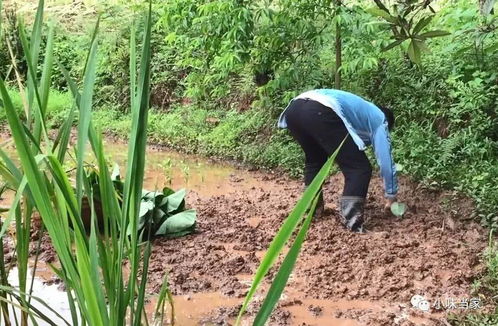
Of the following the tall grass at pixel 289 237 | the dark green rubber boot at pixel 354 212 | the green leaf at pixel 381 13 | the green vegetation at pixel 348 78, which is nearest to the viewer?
the tall grass at pixel 289 237

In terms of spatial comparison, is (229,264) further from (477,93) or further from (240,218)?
(477,93)

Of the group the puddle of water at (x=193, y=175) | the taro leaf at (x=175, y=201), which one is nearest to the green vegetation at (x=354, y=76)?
the puddle of water at (x=193, y=175)

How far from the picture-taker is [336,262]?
352 cm

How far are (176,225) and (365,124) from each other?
1513 mm

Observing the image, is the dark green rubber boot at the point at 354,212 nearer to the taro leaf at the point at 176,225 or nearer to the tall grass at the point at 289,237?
the taro leaf at the point at 176,225

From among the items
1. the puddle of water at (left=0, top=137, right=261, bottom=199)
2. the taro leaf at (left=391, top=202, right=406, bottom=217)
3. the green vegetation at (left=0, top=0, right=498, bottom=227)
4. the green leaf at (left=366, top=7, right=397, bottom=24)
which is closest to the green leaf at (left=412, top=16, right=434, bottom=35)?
the green leaf at (left=366, top=7, right=397, bottom=24)

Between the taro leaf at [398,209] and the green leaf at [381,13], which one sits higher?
the green leaf at [381,13]

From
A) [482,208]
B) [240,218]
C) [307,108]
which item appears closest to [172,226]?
[240,218]

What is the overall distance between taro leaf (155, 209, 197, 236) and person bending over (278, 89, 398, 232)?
42.1 inches

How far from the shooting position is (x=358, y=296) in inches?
121

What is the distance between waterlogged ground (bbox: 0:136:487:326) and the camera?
2.89 metres

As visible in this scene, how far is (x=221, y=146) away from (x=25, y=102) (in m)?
5.75

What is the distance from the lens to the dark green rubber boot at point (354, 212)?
4043 mm

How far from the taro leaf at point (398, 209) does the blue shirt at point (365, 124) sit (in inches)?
9.2
